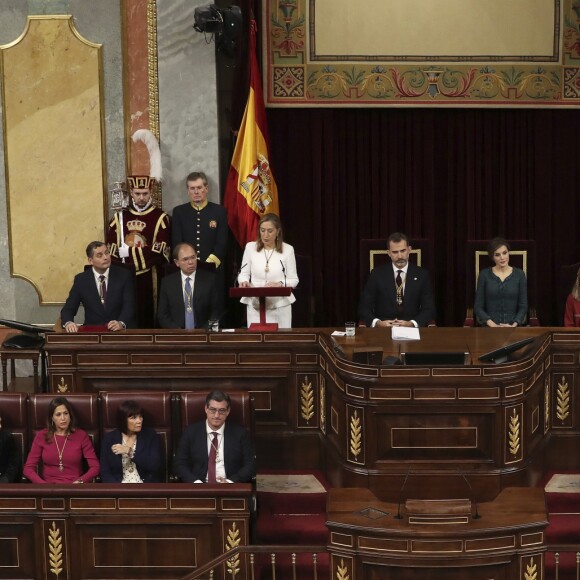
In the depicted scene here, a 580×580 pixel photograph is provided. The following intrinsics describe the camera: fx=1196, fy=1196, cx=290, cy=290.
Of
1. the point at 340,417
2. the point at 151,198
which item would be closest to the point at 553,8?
the point at 151,198

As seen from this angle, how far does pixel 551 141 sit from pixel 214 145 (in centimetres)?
297

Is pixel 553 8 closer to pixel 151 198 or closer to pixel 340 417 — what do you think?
pixel 151 198

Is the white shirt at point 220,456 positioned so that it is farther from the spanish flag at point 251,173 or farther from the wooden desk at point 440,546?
the spanish flag at point 251,173

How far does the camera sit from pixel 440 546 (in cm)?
540

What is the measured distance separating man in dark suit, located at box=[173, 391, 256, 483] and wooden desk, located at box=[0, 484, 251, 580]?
42cm

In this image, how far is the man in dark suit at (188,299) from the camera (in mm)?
7966

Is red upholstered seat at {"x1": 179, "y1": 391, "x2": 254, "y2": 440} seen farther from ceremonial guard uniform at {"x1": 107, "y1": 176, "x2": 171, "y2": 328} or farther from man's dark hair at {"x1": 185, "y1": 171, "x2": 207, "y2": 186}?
man's dark hair at {"x1": 185, "y1": 171, "x2": 207, "y2": 186}

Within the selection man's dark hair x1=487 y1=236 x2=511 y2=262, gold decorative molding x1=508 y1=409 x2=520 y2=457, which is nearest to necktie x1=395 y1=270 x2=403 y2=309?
man's dark hair x1=487 y1=236 x2=511 y2=262

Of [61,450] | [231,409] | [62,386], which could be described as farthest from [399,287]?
[61,450]

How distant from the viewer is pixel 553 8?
9758 millimetres

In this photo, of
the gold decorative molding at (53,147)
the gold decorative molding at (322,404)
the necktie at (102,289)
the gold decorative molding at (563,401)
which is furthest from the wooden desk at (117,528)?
the gold decorative molding at (53,147)

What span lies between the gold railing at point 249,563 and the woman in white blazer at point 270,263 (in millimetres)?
2070

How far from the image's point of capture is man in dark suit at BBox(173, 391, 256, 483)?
6.61 metres

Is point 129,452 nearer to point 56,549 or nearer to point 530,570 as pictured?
point 56,549
